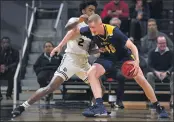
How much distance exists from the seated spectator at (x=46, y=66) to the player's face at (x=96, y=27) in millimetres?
6118

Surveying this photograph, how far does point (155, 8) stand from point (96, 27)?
8913 mm

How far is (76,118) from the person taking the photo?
11.5 meters

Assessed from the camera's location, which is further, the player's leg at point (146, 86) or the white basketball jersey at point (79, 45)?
the white basketball jersey at point (79, 45)

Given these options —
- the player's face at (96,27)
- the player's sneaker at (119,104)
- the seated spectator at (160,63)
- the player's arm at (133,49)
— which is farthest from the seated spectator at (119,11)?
the player's face at (96,27)

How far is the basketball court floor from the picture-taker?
446 inches

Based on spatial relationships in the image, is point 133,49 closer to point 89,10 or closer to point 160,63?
point 89,10

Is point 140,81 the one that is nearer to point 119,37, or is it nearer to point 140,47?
point 119,37

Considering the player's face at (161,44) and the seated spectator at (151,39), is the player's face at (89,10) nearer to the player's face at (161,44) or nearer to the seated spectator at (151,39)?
the player's face at (161,44)

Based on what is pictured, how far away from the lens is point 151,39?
15180 mm

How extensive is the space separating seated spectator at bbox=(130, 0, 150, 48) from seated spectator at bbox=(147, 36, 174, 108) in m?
1.71

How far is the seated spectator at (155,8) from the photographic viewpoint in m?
17.0

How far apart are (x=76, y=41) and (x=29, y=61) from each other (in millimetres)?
7710

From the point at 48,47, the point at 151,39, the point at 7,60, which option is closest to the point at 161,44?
the point at 151,39

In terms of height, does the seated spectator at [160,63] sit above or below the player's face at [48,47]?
below
